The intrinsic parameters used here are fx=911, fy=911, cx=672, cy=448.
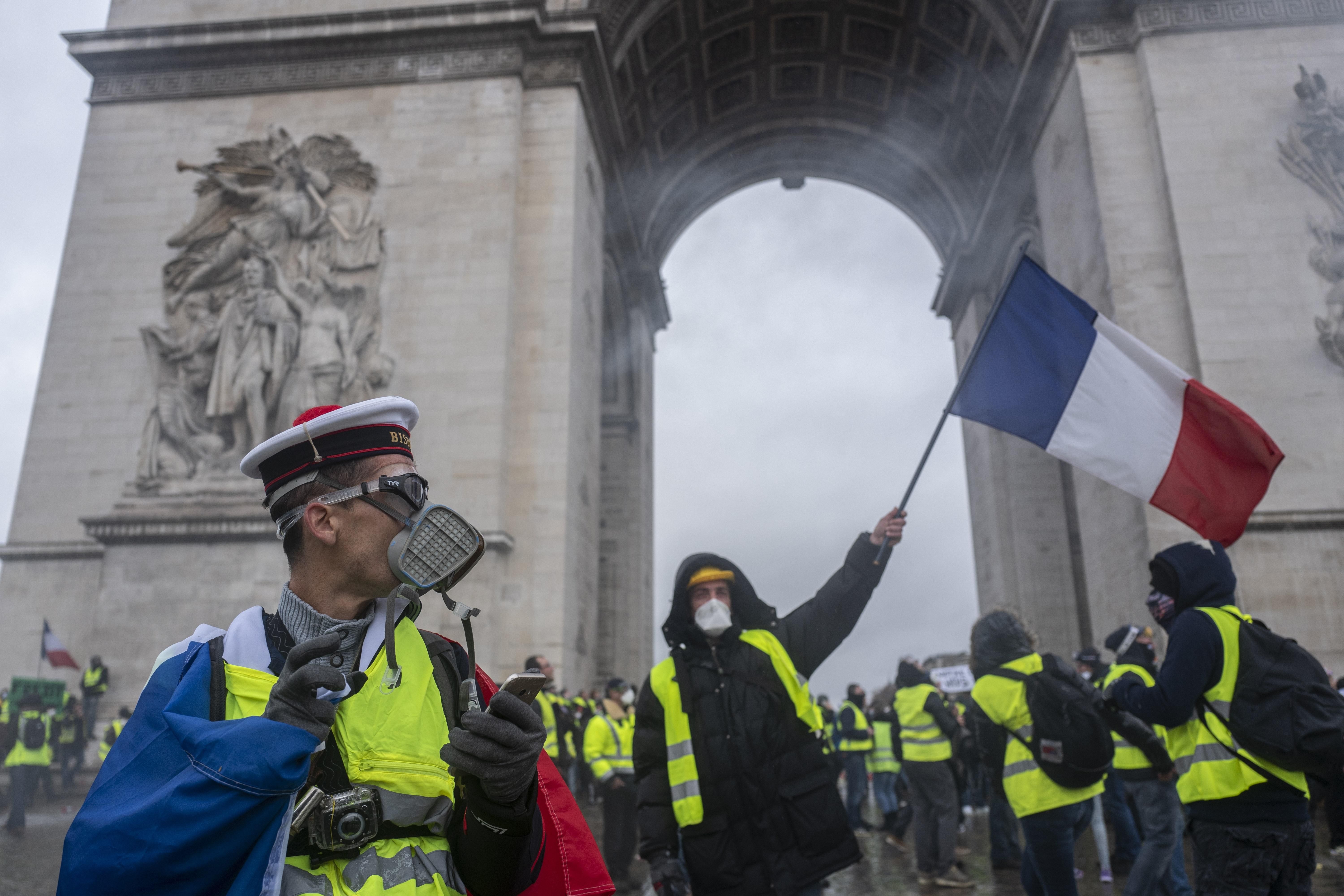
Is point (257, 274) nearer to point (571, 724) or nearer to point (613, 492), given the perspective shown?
point (571, 724)

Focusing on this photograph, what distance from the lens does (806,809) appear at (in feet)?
11.0

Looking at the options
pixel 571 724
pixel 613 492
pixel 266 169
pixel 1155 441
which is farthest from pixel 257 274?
pixel 1155 441

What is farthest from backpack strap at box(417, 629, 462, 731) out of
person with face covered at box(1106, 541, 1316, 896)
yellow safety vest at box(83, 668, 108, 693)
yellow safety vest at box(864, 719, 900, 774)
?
yellow safety vest at box(83, 668, 108, 693)

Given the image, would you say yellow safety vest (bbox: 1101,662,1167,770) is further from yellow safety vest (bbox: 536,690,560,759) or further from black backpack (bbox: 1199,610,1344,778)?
yellow safety vest (bbox: 536,690,560,759)

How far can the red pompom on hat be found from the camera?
1.83 meters

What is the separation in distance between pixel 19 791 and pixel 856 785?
967cm

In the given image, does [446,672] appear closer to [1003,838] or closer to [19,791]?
[1003,838]

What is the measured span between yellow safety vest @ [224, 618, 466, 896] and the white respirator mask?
2.07 m

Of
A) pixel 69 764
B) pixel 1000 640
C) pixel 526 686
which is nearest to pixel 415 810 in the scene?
pixel 526 686

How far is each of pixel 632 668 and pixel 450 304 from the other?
10095 millimetres

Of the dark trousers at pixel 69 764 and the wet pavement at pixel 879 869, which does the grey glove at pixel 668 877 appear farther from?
the dark trousers at pixel 69 764

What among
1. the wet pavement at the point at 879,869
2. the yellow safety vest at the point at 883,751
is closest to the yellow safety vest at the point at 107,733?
the wet pavement at the point at 879,869

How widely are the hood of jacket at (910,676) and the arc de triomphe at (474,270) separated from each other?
4689mm

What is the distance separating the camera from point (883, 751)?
11.5 m
